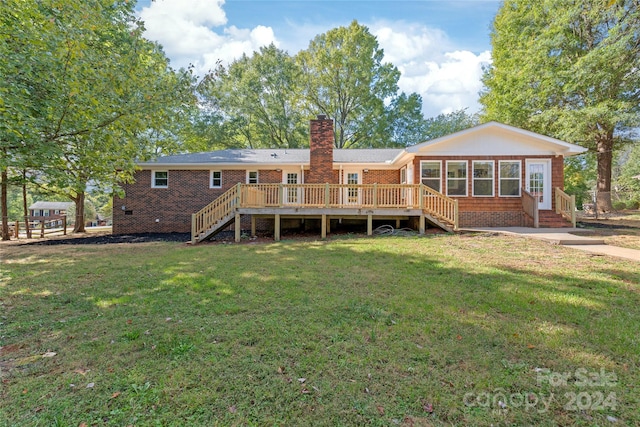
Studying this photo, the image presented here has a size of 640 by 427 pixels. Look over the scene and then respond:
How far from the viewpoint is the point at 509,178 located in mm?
12227

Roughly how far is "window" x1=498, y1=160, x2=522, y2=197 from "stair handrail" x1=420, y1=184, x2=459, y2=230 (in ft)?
10.1

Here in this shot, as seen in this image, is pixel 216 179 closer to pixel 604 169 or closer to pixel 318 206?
pixel 318 206

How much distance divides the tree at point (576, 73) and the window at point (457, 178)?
890 centimetres

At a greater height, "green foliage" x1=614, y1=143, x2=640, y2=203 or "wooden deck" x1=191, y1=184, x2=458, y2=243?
"green foliage" x1=614, y1=143, x2=640, y2=203

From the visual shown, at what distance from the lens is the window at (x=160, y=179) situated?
14566 mm

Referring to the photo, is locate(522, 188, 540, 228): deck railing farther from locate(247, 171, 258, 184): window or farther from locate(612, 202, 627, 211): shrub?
locate(612, 202, 627, 211): shrub

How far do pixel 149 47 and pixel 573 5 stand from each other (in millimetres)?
22363

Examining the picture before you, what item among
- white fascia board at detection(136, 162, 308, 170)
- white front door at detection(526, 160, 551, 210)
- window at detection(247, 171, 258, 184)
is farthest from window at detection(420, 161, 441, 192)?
window at detection(247, 171, 258, 184)

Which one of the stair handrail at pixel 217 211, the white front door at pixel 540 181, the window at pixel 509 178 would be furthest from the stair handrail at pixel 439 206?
the stair handrail at pixel 217 211

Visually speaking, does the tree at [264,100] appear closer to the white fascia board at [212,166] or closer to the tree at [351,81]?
the tree at [351,81]

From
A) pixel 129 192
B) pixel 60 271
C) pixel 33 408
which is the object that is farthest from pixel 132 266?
pixel 129 192

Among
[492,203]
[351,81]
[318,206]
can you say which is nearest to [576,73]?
[492,203]

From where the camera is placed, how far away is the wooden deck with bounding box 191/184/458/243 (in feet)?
34.6

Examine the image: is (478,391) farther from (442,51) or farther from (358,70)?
(358,70)
